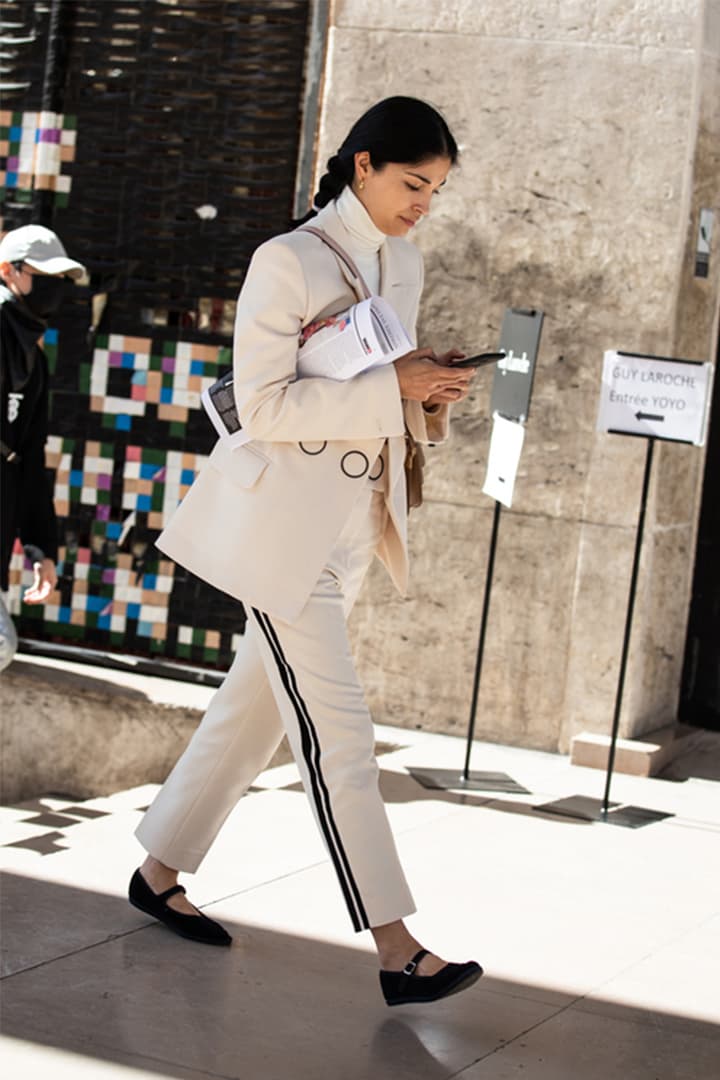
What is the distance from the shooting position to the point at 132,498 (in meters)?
7.68

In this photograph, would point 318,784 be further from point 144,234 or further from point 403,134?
point 144,234

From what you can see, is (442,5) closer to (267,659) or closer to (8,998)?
(267,659)

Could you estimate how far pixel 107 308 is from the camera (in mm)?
7664

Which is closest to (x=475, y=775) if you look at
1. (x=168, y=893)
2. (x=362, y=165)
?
(x=168, y=893)

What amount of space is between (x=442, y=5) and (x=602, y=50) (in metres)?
0.70

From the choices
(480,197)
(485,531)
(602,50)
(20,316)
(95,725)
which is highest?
(602,50)

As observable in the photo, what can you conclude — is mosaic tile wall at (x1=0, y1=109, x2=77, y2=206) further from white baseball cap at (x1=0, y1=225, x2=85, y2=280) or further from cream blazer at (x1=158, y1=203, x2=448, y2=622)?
cream blazer at (x1=158, y1=203, x2=448, y2=622)

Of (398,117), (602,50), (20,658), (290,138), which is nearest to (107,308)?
(290,138)

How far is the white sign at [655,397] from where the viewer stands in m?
5.85

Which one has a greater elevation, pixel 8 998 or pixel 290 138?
pixel 290 138

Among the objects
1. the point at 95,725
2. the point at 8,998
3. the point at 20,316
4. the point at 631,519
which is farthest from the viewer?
the point at 95,725

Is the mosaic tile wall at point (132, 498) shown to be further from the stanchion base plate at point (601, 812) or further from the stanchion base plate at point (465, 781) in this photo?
the stanchion base plate at point (601, 812)

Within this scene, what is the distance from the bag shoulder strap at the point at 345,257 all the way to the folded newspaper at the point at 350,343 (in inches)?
3.4

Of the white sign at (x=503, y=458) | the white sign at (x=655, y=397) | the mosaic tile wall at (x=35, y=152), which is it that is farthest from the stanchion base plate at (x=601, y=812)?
the mosaic tile wall at (x=35, y=152)
